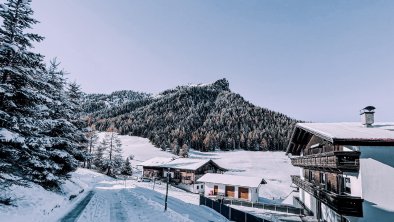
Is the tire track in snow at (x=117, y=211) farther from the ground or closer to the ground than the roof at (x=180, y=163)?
closer to the ground

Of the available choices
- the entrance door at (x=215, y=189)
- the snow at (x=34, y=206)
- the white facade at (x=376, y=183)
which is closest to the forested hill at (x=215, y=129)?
the entrance door at (x=215, y=189)

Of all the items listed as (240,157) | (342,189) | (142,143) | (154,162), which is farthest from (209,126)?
(342,189)

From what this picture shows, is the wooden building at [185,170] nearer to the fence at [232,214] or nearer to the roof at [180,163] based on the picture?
the roof at [180,163]

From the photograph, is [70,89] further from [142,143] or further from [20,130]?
[142,143]

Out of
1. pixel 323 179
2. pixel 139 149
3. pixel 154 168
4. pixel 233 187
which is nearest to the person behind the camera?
pixel 323 179

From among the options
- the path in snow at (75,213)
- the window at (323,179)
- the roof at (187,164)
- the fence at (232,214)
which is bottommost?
the fence at (232,214)

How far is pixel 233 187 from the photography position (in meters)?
51.5

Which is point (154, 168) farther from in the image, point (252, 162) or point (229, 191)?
point (252, 162)

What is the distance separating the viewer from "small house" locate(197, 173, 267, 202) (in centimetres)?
4962

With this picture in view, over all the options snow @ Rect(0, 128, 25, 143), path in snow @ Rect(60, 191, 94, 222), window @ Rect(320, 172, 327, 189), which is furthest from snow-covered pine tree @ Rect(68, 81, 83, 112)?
window @ Rect(320, 172, 327, 189)

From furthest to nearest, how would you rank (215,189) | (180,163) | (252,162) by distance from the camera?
1. (252,162)
2. (180,163)
3. (215,189)

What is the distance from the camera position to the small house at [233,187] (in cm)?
4962

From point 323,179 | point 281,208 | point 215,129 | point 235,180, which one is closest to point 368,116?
point 323,179

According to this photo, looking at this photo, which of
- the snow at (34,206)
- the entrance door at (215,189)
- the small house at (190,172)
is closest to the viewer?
the snow at (34,206)
